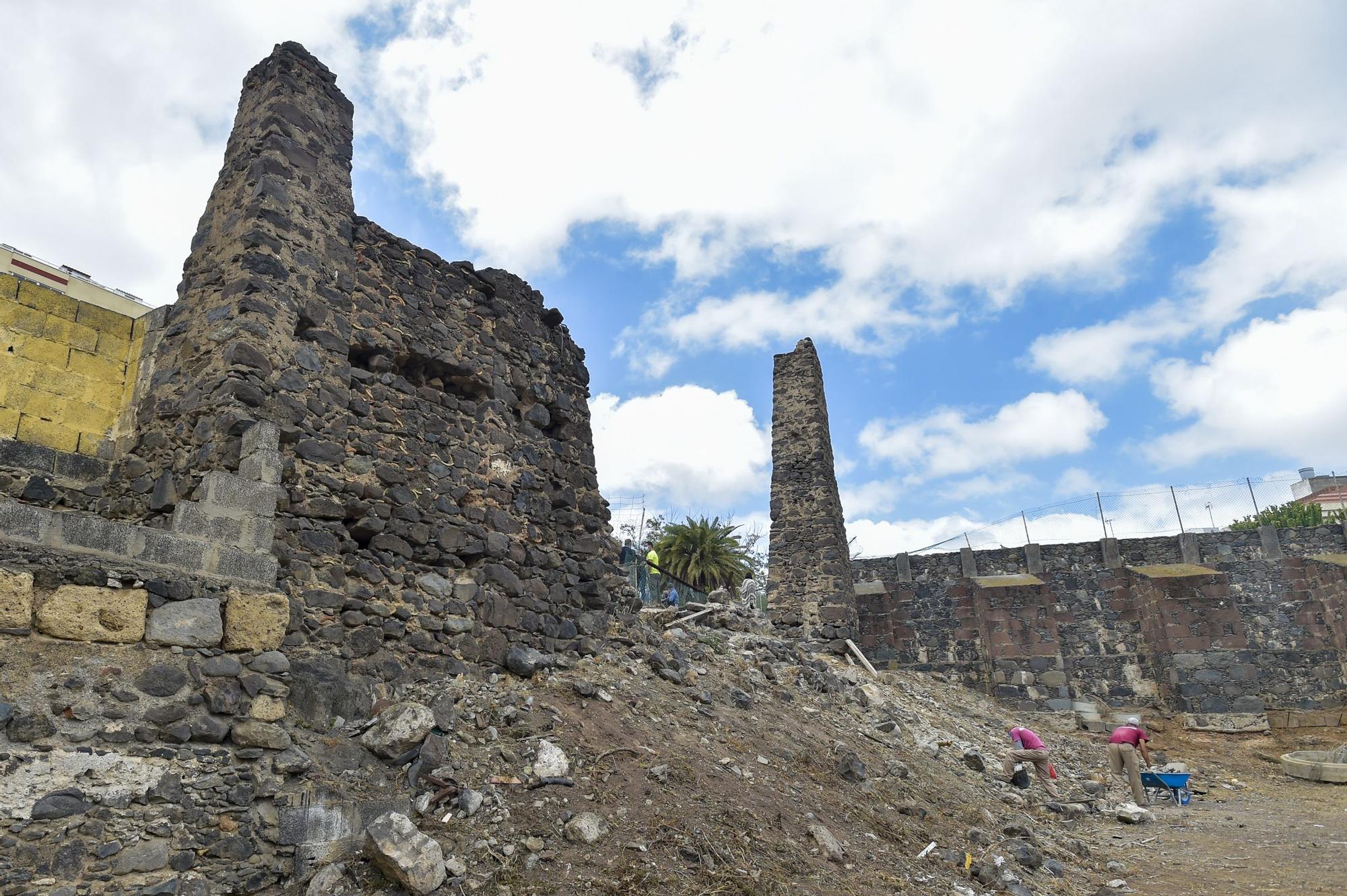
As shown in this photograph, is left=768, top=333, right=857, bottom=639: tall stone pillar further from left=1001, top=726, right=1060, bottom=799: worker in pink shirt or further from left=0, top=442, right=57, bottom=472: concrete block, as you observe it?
left=0, top=442, right=57, bottom=472: concrete block

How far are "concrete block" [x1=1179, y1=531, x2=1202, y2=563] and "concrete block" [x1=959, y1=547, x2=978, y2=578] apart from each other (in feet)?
15.1

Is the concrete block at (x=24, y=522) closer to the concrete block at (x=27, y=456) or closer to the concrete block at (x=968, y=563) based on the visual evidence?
the concrete block at (x=27, y=456)

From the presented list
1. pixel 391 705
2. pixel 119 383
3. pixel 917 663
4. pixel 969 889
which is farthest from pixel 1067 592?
pixel 119 383

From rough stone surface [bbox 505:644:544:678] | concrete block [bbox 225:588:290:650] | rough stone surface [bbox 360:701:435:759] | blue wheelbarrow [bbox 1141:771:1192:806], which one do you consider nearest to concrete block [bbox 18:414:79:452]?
concrete block [bbox 225:588:290:650]

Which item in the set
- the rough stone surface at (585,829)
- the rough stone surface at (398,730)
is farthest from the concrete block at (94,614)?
the rough stone surface at (585,829)

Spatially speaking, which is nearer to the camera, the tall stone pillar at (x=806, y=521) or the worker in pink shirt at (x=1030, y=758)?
the worker in pink shirt at (x=1030, y=758)

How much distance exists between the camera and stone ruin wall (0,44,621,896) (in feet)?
12.1

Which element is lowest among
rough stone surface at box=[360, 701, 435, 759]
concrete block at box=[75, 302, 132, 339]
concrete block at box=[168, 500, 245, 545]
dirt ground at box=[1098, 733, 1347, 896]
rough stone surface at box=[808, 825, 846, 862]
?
dirt ground at box=[1098, 733, 1347, 896]

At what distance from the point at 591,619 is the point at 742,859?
3.14m

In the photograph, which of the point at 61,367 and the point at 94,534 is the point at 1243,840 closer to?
the point at 94,534

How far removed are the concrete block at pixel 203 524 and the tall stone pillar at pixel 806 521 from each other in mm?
13022

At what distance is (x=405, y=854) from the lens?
4.02 m

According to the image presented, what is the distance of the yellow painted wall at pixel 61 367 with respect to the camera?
5.05 m

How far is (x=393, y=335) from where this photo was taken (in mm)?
6434
